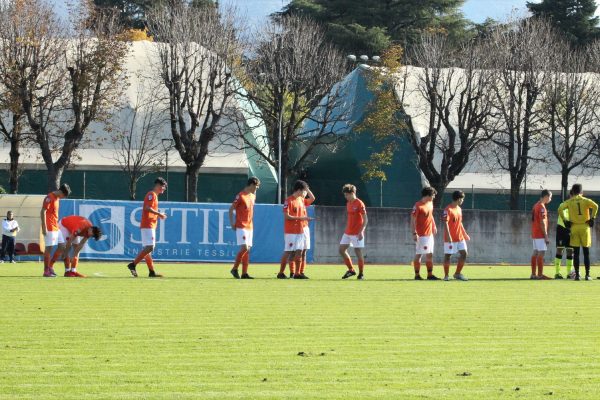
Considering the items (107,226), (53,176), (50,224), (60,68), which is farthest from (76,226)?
(60,68)

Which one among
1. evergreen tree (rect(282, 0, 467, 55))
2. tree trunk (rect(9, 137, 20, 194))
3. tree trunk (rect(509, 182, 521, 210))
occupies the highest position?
evergreen tree (rect(282, 0, 467, 55))

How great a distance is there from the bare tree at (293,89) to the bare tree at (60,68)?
270 inches

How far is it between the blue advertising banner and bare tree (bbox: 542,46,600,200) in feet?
76.7

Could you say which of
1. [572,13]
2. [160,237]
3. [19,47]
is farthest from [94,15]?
[572,13]

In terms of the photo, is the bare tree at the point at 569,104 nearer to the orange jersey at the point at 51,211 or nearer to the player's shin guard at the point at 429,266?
the player's shin guard at the point at 429,266

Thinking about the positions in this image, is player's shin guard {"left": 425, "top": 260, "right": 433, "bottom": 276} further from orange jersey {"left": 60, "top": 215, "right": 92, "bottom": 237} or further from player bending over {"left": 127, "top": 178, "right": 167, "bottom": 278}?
orange jersey {"left": 60, "top": 215, "right": 92, "bottom": 237}

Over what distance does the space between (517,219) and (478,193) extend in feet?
59.4

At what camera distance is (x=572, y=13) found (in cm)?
8588

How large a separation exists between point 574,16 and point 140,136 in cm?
3668

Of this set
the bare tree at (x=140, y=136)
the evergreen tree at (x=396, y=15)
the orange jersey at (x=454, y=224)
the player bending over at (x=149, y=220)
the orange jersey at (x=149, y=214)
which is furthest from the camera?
the evergreen tree at (x=396, y=15)

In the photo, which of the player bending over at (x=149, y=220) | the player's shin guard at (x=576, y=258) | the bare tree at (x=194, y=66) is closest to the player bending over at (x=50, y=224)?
the player bending over at (x=149, y=220)

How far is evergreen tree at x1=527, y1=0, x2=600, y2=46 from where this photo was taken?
84.9 metres

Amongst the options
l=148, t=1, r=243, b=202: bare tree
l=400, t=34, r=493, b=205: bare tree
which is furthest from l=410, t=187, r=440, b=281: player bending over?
l=400, t=34, r=493, b=205: bare tree

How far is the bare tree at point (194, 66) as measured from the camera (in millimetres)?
52469
